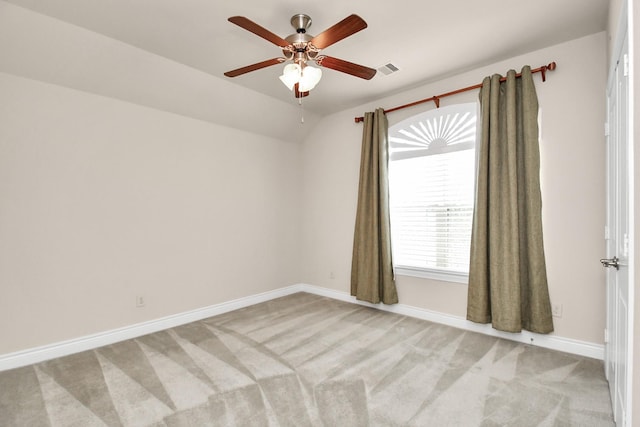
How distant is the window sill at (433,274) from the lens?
3.27m

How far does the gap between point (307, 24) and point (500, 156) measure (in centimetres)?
212

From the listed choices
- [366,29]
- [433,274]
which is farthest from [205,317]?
[366,29]

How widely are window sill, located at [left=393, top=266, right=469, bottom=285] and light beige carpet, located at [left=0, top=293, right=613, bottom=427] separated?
54 cm

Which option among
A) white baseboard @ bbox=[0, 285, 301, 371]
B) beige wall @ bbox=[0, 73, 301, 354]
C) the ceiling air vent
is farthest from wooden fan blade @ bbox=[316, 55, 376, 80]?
white baseboard @ bbox=[0, 285, 301, 371]

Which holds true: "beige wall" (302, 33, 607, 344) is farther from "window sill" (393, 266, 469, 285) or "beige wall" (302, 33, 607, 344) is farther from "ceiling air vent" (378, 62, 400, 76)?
"ceiling air vent" (378, 62, 400, 76)

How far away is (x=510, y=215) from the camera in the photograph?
279 cm

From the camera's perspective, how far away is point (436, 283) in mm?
3461

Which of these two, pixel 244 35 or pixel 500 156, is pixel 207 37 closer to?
pixel 244 35

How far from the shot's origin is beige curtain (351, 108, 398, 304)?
372 centimetres

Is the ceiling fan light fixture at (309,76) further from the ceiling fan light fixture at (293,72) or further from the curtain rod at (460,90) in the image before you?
the curtain rod at (460,90)

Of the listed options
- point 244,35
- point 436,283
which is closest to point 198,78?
point 244,35

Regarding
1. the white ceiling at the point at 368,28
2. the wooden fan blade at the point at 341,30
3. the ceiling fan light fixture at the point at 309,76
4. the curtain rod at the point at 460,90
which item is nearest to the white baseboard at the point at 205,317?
the curtain rod at the point at 460,90

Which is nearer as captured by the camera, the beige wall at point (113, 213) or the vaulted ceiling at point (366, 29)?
the vaulted ceiling at point (366, 29)

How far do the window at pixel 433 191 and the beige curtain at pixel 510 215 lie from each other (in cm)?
26
